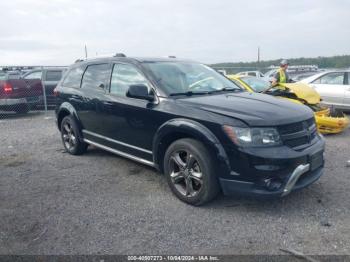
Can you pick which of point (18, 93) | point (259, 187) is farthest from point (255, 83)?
point (18, 93)

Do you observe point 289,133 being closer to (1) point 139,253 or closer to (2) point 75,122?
(1) point 139,253

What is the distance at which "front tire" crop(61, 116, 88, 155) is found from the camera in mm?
6125

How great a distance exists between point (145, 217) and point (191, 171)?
29.2 inches

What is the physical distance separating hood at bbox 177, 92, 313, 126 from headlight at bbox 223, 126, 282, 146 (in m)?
0.07

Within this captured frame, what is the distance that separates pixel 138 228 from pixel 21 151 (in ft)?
14.5

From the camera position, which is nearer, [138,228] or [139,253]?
[139,253]

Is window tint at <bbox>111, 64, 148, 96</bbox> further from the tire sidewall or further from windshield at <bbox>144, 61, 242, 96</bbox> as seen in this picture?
the tire sidewall

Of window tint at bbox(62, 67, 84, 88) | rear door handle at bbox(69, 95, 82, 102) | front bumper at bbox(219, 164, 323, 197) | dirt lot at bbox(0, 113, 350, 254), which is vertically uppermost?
window tint at bbox(62, 67, 84, 88)

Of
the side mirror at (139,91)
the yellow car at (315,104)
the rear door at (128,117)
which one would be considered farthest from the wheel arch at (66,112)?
the yellow car at (315,104)

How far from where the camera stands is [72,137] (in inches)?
251

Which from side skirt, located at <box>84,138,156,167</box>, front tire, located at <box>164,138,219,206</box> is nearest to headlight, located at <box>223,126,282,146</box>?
front tire, located at <box>164,138,219,206</box>

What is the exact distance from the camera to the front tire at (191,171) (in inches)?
150

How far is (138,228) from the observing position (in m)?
3.58

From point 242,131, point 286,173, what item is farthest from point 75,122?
point 286,173
